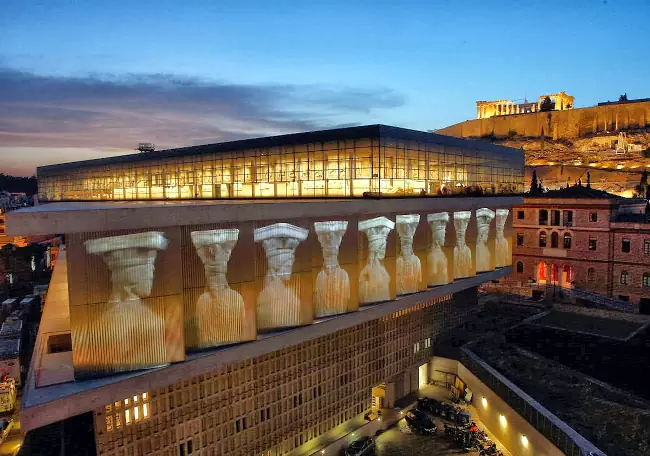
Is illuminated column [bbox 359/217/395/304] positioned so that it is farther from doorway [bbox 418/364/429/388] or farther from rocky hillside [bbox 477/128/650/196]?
rocky hillside [bbox 477/128/650/196]

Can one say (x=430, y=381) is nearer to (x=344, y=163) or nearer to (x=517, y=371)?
(x=517, y=371)

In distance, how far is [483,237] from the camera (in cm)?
3384

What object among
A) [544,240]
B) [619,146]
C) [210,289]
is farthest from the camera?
[619,146]

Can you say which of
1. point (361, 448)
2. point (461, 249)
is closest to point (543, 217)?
point (461, 249)

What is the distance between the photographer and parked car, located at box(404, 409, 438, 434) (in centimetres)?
2616

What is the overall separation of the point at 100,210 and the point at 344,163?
1510cm

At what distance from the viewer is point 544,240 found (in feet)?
160

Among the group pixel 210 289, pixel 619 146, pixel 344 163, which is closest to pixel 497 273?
pixel 344 163

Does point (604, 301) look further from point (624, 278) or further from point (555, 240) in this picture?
point (555, 240)

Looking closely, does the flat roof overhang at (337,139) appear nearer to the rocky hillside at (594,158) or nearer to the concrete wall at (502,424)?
the concrete wall at (502,424)

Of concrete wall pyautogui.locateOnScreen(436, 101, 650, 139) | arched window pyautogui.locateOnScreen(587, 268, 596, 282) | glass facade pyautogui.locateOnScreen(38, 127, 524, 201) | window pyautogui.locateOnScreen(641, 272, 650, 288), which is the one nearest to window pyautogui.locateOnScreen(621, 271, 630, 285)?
window pyautogui.locateOnScreen(641, 272, 650, 288)

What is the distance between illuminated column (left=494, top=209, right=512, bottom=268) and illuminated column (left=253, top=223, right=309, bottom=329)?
20081 mm

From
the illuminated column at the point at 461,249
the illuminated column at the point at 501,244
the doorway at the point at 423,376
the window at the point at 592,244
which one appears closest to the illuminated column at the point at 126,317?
the doorway at the point at 423,376

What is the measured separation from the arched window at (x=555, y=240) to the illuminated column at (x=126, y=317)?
42914 millimetres
